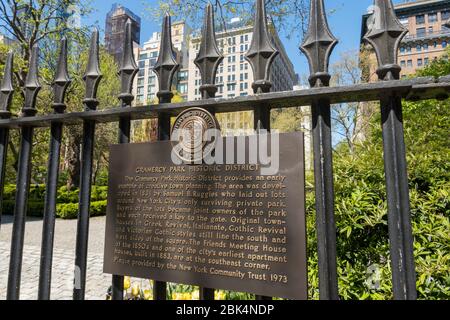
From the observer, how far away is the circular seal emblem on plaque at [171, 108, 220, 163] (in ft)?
5.88

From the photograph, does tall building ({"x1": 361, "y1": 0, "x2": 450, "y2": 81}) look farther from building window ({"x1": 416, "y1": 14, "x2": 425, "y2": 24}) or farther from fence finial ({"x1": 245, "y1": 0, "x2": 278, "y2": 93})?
fence finial ({"x1": 245, "y1": 0, "x2": 278, "y2": 93})

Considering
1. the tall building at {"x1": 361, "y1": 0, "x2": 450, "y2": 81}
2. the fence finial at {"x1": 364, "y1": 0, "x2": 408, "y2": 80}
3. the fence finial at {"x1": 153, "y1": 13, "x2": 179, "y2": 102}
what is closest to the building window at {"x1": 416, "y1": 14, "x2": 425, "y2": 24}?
the tall building at {"x1": 361, "y1": 0, "x2": 450, "y2": 81}

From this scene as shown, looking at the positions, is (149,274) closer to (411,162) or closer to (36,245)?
(411,162)

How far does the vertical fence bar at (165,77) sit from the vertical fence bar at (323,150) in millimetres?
842

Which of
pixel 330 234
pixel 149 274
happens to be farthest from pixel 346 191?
pixel 149 274

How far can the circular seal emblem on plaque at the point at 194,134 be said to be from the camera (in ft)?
5.88

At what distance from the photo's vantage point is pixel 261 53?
5.85ft

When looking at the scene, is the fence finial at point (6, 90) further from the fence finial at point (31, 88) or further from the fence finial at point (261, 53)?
the fence finial at point (261, 53)

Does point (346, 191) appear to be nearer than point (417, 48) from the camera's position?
Yes

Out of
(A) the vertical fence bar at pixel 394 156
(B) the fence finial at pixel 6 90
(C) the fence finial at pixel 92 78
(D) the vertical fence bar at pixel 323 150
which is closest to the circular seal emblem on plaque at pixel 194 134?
(D) the vertical fence bar at pixel 323 150

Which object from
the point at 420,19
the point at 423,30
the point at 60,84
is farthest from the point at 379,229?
the point at 420,19

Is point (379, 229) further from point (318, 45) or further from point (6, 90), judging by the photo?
point (6, 90)

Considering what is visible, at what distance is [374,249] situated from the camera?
8.07 feet

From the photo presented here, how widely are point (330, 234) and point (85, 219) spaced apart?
1.59 metres
